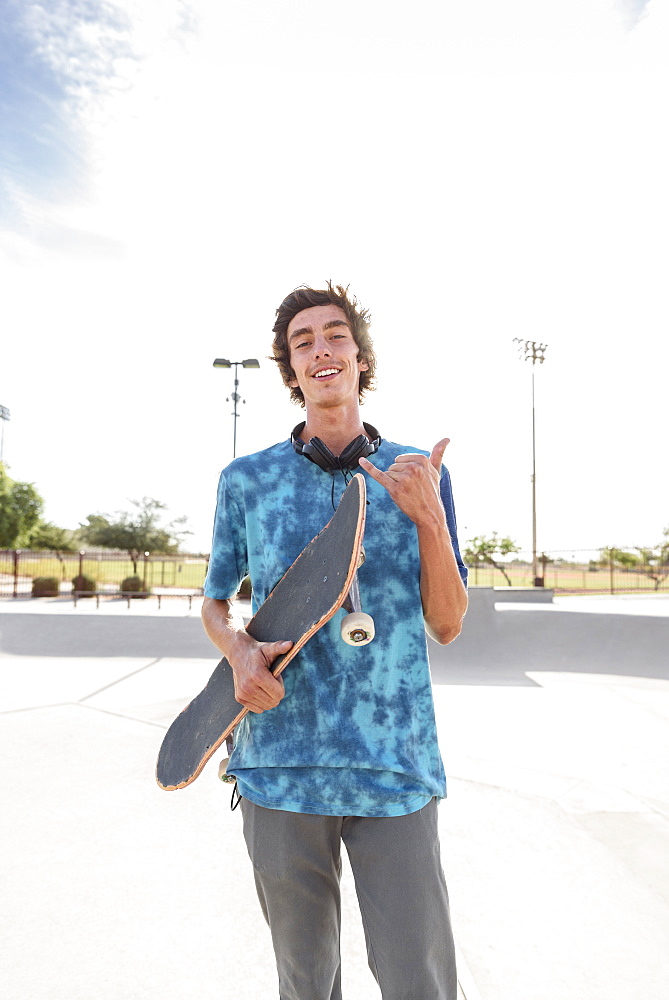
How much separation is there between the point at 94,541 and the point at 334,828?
38.8 meters

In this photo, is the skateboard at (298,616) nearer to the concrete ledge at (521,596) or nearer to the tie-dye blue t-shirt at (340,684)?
the tie-dye blue t-shirt at (340,684)

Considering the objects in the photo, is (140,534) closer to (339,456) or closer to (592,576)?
(592,576)

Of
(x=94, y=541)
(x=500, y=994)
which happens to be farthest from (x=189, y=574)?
(x=500, y=994)

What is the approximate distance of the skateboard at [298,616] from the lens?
3.98ft

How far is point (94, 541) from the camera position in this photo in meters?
37.0

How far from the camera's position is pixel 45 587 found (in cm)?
1942

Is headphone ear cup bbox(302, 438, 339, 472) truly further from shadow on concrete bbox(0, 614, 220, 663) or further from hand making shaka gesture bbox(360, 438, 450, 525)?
shadow on concrete bbox(0, 614, 220, 663)

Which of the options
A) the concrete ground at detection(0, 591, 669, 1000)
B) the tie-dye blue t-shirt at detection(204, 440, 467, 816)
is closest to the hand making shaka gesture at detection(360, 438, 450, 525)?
the tie-dye blue t-shirt at detection(204, 440, 467, 816)

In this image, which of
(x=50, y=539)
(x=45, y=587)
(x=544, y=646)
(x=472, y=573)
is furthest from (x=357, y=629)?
(x=50, y=539)

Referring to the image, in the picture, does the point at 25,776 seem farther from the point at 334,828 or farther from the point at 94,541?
the point at 94,541

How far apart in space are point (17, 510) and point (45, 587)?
20442mm

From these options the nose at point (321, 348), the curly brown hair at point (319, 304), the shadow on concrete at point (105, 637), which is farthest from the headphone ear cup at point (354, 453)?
the shadow on concrete at point (105, 637)

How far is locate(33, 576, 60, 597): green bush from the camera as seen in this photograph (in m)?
19.4

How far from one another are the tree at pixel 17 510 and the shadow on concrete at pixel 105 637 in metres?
28.8
